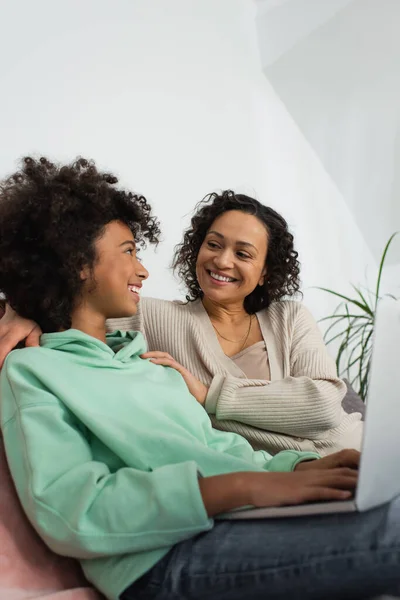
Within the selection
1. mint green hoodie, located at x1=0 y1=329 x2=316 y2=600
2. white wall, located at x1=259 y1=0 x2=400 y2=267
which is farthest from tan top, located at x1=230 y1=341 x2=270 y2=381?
white wall, located at x1=259 y1=0 x2=400 y2=267

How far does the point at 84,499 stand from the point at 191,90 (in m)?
2.18

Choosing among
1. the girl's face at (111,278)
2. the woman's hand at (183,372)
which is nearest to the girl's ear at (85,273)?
the girl's face at (111,278)

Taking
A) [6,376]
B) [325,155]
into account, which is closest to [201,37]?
[325,155]

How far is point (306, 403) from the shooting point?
187cm

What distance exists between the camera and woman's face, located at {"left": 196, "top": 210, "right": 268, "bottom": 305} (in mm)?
2039

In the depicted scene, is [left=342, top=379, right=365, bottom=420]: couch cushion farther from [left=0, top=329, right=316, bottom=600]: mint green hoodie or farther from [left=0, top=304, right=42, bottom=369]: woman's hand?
[left=0, top=304, right=42, bottom=369]: woman's hand

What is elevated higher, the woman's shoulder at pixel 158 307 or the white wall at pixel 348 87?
the white wall at pixel 348 87

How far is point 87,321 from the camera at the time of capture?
59.6 inches

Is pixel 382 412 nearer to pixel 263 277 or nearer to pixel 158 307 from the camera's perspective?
pixel 158 307

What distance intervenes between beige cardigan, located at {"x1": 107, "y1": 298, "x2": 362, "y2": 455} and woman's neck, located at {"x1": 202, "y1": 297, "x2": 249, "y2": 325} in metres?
0.03

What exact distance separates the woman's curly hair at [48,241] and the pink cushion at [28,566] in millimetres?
364

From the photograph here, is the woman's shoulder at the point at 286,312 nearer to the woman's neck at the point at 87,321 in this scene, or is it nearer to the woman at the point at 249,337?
the woman at the point at 249,337

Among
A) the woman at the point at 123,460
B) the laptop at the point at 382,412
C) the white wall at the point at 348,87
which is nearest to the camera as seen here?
the laptop at the point at 382,412

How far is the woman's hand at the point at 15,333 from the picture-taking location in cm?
141
